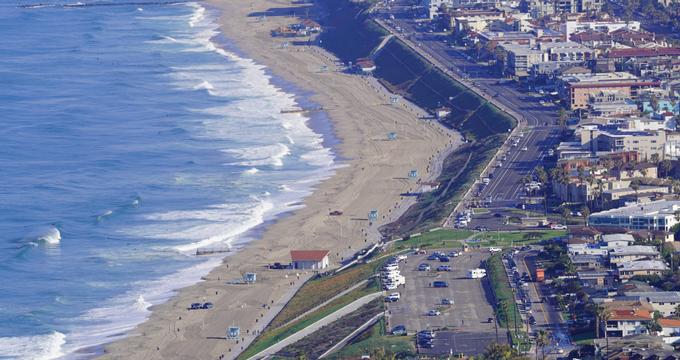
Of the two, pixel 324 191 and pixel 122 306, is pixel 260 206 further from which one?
pixel 122 306

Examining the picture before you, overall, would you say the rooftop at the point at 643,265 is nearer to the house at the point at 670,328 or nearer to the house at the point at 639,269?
the house at the point at 639,269

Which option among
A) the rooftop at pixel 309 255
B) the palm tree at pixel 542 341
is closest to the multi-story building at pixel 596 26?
the rooftop at pixel 309 255

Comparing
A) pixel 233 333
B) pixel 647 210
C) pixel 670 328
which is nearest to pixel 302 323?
pixel 233 333

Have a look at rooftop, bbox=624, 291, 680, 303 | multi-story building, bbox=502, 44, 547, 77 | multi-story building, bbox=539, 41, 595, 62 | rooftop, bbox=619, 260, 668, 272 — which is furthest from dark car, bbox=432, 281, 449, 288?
multi-story building, bbox=539, 41, 595, 62

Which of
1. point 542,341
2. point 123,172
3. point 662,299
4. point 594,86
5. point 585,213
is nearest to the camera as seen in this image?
point 542,341

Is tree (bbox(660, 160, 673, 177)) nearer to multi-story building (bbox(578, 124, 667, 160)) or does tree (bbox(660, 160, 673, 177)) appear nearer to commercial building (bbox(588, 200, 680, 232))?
multi-story building (bbox(578, 124, 667, 160))

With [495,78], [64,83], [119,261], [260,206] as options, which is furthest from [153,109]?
[119,261]

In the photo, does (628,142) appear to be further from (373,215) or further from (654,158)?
(373,215)
